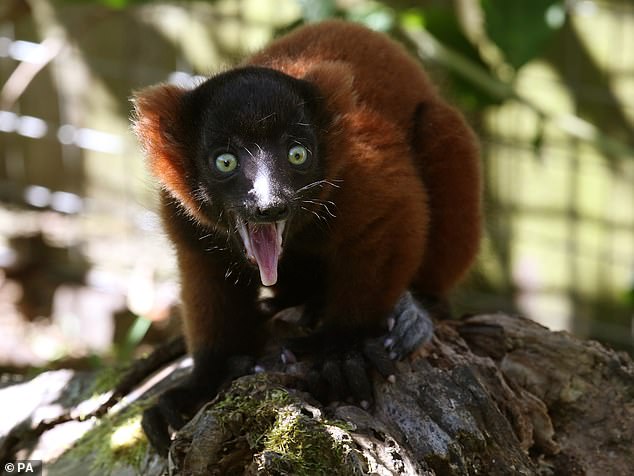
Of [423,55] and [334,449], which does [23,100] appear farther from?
[334,449]

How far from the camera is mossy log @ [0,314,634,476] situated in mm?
3586

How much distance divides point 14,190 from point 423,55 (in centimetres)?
519

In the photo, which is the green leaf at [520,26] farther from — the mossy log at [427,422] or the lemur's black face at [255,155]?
the lemur's black face at [255,155]

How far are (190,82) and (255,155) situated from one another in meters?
3.73

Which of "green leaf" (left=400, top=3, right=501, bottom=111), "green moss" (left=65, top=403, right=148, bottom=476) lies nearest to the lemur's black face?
"green moss" (left=65, top=403, right=148, bottom=476)

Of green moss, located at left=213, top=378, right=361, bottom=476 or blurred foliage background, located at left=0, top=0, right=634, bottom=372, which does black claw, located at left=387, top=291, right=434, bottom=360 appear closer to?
green moss, located at left=213, top=378, right=361, bottom=476

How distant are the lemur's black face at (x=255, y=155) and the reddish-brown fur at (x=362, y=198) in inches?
6.4

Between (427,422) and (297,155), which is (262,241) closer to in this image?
(297,155)

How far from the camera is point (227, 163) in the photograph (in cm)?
416

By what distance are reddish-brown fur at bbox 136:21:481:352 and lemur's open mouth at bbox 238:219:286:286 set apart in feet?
1.30

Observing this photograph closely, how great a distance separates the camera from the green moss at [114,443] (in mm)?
4562

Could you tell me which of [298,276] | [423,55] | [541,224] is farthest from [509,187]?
[298,276]

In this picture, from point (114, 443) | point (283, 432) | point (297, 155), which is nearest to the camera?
point (283, 432)

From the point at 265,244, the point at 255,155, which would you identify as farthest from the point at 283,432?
the point at 255,155
